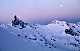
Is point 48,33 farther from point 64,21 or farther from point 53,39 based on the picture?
point 64,21

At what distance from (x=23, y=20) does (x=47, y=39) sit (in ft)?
1.82

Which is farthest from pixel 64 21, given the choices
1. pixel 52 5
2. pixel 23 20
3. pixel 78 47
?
pixel 23 20

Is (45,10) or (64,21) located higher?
(45,10)

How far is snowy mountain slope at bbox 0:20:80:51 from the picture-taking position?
89.5 inches

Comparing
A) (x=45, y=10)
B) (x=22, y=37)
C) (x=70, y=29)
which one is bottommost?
(x=22, y=37)

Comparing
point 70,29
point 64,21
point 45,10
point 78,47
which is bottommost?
point 78,47

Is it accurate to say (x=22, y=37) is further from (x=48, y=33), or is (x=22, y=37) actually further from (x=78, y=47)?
(x=78, y=47)

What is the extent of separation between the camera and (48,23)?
Result: 7.45 feet

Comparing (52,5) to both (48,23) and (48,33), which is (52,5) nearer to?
(48,23)

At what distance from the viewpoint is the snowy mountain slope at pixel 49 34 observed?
2.27m

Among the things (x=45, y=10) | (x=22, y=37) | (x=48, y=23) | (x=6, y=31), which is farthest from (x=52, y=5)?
(x=6, y=31)

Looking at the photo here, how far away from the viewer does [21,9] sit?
2.30 m

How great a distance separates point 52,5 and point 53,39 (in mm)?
612

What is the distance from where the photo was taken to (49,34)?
229cm
